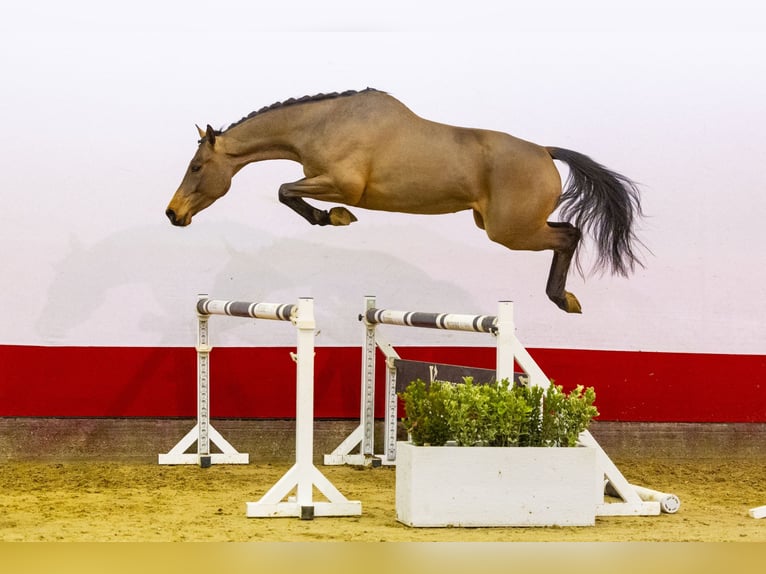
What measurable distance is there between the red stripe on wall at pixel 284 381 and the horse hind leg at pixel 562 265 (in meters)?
0.31

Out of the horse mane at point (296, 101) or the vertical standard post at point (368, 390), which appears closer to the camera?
the horse mane at point (296, 101)

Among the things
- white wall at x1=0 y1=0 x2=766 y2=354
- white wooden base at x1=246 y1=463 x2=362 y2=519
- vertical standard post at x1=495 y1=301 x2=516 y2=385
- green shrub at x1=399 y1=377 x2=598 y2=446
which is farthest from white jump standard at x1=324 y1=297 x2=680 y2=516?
white wooden base at x1=246 y1=463 x2=362 y2=519

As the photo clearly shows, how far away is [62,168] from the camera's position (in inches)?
235

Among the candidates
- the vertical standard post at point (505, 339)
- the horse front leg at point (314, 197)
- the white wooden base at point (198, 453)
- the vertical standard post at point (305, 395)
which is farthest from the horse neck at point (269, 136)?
the vertical standard post at point (505, 339)

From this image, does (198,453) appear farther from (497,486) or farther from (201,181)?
(497,486)

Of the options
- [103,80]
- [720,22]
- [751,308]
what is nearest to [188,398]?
[103,80]

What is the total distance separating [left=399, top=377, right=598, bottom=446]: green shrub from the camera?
13.9 ft

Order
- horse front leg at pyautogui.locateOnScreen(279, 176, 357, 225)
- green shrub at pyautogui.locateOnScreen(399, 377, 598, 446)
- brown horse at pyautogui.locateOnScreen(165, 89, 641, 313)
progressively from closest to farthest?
green shrub at pyautogui.locateOnScreen(399, 377, 598, 446) → horse front leg at pyautogui.locateOnScreen(279, 176, 357, 225) → brown horse at pyautogui.locateOnScreen(165, 89, 641, 313)

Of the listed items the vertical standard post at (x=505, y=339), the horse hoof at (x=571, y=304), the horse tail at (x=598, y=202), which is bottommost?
the vertical standard post at (x=505, y=339)

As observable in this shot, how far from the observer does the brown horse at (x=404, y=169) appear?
5.47 m

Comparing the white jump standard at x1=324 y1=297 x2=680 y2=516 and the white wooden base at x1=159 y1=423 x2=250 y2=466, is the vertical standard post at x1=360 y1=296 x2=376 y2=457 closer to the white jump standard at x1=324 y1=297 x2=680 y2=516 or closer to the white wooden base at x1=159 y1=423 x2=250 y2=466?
the white jump standard at x1=324 y1=297 x2=680 y2=516

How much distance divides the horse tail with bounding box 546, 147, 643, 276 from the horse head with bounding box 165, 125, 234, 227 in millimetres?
1693

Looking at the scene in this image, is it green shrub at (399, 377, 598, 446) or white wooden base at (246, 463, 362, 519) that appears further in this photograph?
white wooden base at (246, 463, 362, 519)

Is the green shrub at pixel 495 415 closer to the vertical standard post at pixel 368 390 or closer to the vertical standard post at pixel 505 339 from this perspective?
the vertical standard post at pixel 505 339
